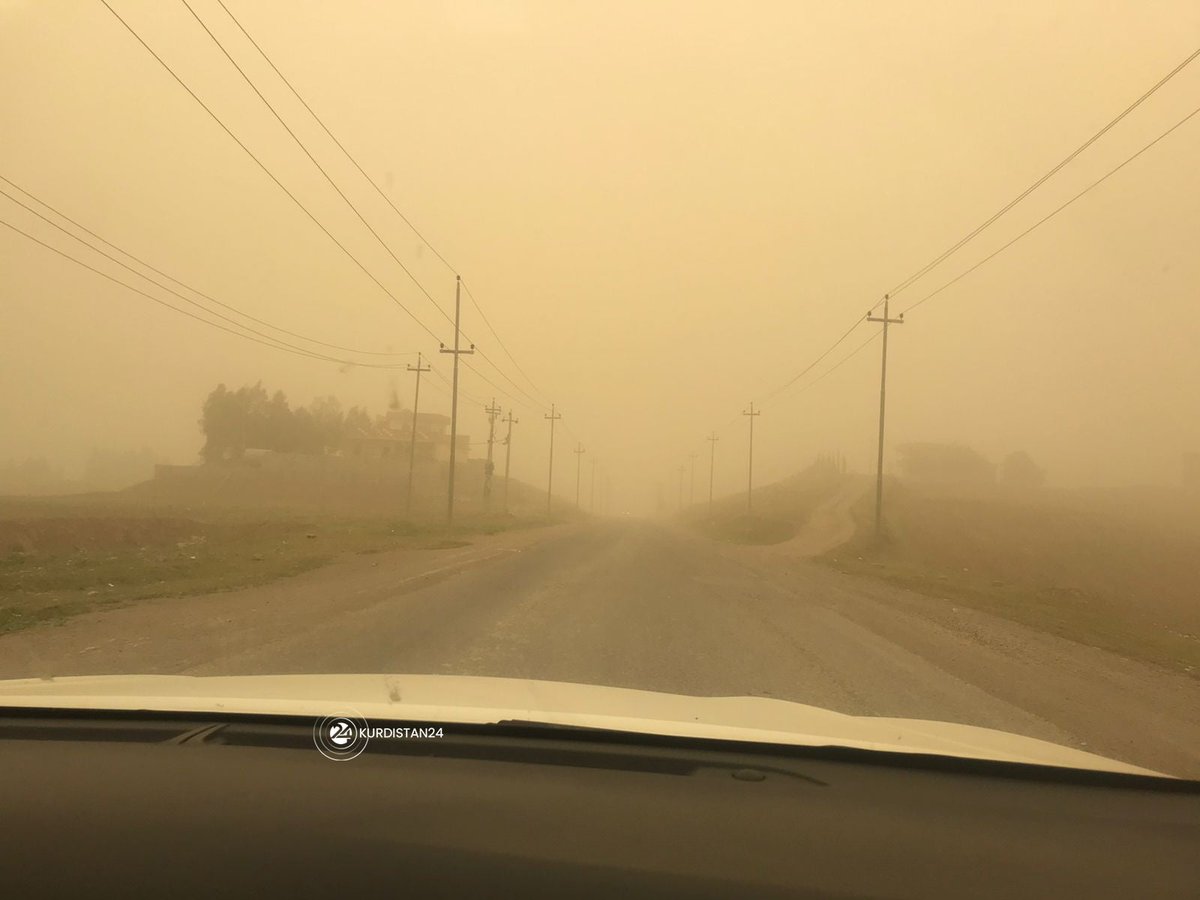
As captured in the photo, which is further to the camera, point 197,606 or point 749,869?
point 197,606

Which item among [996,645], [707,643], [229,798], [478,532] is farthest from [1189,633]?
[478,532]

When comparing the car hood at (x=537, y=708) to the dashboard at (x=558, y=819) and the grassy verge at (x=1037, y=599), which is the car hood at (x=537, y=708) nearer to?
the dashboard at (x=558, y=819)

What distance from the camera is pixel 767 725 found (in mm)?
4160

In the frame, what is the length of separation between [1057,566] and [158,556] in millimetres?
34700

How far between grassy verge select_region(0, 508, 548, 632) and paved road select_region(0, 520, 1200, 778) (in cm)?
154

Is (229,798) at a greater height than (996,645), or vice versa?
(229,798)

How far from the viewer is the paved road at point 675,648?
8.59 metres

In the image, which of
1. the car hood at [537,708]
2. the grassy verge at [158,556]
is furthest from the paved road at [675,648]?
the car hood at [537,708]

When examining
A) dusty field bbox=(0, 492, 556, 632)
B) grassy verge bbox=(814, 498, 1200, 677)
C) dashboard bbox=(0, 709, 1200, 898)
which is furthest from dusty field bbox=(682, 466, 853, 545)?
dashboard bbox=(0, 709, 1200, 898)

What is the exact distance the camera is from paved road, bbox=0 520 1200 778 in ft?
28.2

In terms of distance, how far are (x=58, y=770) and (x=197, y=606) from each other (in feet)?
40.4

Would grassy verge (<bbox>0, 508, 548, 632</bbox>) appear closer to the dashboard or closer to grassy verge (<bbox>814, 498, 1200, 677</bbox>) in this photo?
the dashboard

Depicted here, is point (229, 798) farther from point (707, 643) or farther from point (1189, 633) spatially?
point (1189, 633)

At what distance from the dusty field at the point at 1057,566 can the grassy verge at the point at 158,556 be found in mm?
16752
